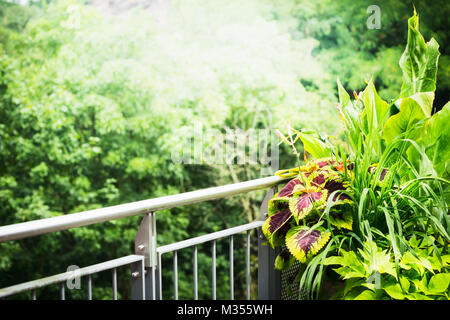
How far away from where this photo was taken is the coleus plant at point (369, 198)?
5.54 ft

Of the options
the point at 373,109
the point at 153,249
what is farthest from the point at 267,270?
the point at 373,109

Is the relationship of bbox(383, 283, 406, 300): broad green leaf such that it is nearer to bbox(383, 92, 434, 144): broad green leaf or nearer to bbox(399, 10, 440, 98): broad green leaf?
bbox(383, 92, 434, 144): broad green leaf

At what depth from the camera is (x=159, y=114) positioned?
333 inches

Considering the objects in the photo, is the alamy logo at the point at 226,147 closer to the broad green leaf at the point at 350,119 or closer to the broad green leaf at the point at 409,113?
the broad green leaf at the point at 350,119

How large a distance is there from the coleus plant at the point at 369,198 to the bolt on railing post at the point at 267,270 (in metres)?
0.10

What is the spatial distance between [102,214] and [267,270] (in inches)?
35.9

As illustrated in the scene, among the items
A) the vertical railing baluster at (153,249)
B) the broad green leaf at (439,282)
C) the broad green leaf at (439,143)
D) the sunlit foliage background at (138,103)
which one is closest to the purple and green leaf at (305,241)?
the broad green leaf at (439,282)

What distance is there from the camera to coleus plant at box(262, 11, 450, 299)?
1688 mm

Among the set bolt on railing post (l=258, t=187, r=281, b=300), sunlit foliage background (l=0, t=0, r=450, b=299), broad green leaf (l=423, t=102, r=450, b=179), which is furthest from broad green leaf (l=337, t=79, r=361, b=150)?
sunlit foliage background (l=0, t=0, r=450, b=299)

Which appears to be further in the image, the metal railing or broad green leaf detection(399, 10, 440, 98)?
broad green leaf detection(399, 10, 440, 98)

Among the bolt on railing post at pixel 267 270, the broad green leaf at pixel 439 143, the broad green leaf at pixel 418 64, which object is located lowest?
the bolt on railing post at pixel 267 270

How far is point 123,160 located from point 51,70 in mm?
2002

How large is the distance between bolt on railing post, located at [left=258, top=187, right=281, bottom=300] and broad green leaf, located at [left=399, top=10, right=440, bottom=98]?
87 cm

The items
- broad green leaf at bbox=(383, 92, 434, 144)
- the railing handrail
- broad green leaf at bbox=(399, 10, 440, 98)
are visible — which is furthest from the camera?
broad green leaf at bbox=(399, 10, 440, 98)
